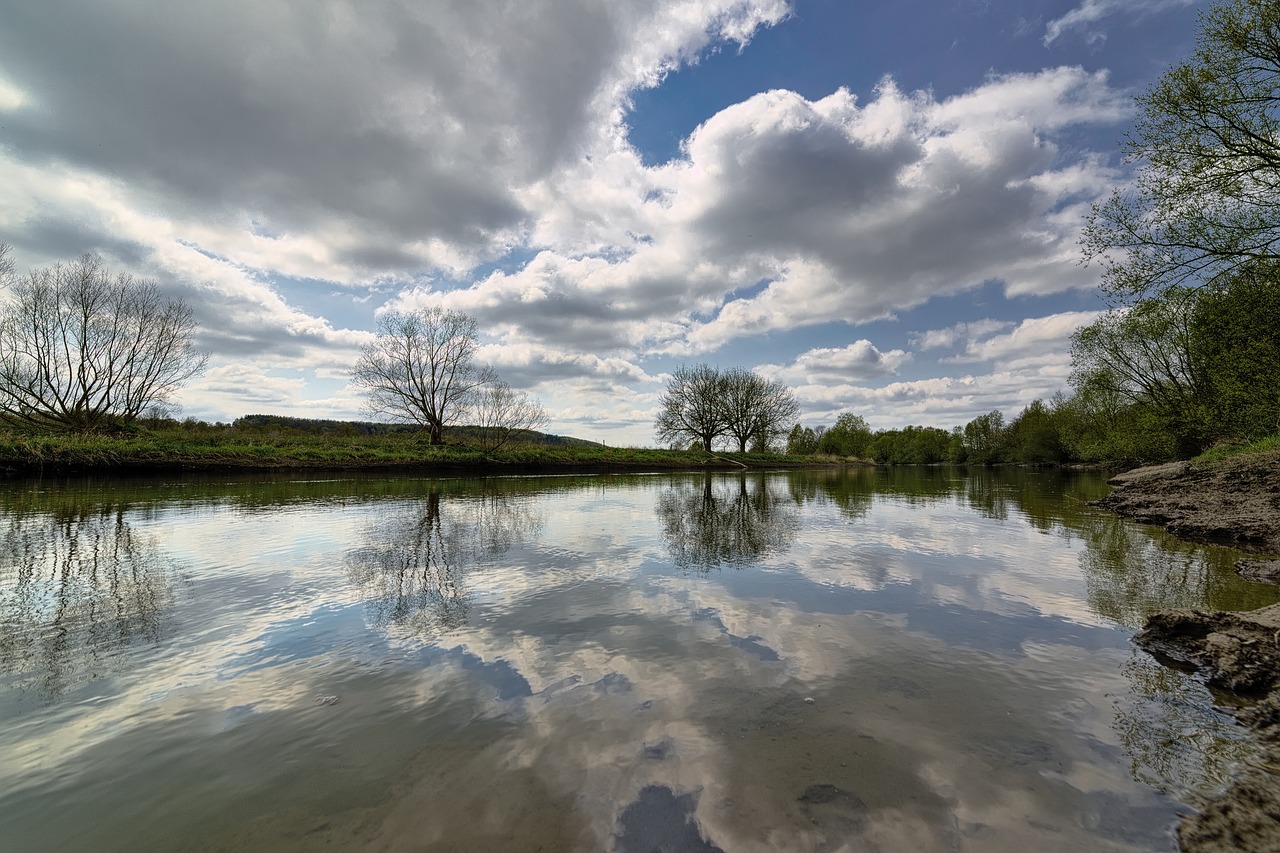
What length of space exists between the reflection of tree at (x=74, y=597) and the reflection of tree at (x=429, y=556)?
1813 millimetres

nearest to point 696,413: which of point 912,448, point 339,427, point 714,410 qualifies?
point 714,410

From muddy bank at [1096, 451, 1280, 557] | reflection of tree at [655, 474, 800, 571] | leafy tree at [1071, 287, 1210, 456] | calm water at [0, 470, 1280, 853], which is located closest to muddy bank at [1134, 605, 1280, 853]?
calm water at [0, 470, 1280, 853]

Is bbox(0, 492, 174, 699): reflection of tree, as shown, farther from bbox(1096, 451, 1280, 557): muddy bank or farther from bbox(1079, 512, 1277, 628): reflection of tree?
bbox(1096, 451, 1280, 557): muddy bank

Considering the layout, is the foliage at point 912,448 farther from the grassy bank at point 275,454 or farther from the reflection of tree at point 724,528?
the reflection of tree at point 724,528

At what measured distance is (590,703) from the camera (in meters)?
3.25

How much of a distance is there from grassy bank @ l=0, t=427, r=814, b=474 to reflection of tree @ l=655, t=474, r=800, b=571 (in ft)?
64.1

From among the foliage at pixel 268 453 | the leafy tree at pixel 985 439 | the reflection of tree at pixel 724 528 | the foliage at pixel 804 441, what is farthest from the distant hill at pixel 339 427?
the leafy tree at pixel 985 439

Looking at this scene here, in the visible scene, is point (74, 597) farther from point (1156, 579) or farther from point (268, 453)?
point (268, 453)

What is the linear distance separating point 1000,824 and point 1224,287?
1849 cm

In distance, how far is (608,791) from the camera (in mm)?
2389

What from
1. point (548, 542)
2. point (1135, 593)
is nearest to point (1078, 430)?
point (1135, 593)

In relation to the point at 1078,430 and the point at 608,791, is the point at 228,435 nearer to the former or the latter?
the point at 608,791

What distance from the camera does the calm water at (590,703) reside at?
2.21 m

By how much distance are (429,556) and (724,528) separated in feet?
19.1
